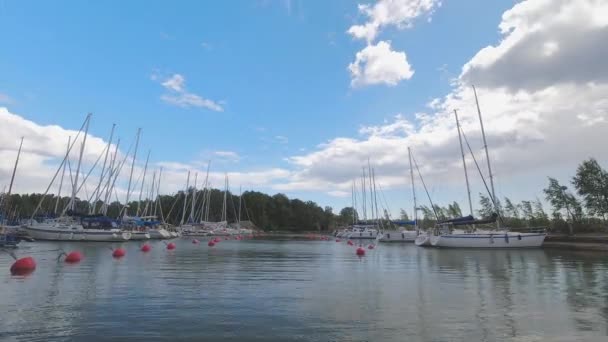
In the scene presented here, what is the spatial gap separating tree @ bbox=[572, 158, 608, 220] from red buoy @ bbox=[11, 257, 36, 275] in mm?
71849

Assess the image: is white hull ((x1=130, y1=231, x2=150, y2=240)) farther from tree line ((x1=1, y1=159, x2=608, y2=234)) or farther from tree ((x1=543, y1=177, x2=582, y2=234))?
tree ((x1=543, y1=177, x2=582, y2=234))

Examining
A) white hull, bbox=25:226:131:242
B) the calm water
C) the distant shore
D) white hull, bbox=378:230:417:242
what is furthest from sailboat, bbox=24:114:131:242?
the distant shore

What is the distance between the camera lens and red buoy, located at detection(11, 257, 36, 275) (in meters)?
23.5

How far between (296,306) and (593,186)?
6350cm

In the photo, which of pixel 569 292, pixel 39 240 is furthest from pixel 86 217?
pixel 569 292

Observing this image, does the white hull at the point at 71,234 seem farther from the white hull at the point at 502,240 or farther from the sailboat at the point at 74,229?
the white hull at the point at 502,240

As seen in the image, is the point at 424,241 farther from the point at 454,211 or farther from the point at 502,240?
the point at 454,211

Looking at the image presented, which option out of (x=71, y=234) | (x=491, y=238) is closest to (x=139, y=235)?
(x=71, y=234)

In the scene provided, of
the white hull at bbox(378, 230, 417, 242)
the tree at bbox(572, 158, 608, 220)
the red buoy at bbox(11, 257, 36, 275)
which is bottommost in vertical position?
the red buoy at bbox(11, 257, 36, 275)

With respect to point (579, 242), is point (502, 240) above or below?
above

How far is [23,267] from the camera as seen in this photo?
2408 centimetres

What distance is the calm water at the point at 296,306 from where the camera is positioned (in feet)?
37.7

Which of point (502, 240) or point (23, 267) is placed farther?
point (502, 240)

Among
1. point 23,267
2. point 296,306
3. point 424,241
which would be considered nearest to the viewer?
point 296,306
